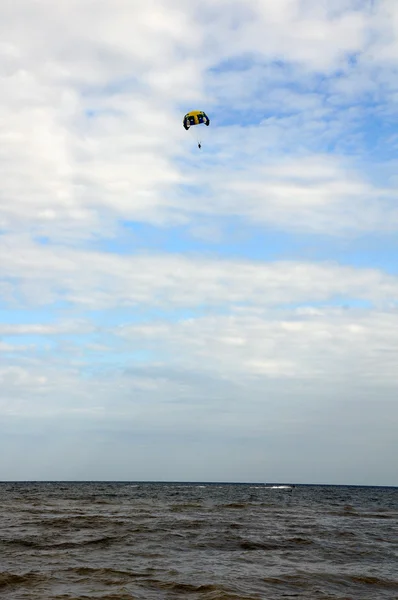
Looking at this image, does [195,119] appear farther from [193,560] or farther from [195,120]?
[193,560]

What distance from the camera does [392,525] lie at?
43.6 m

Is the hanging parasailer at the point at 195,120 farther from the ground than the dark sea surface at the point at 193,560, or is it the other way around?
the hanging parasailer at the point at 195,120

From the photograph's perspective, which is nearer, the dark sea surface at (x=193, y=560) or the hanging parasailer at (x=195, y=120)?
the dark sea surface at (x=193, y=560)

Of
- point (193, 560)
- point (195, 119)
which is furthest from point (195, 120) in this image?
point (193, 560)

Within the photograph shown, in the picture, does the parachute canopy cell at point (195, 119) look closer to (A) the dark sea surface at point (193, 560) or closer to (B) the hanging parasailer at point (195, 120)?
(B) the hanging parasailer at point (195, 120)

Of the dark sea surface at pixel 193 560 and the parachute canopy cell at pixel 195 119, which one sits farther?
the parachute canopy cell at pixel 195 119

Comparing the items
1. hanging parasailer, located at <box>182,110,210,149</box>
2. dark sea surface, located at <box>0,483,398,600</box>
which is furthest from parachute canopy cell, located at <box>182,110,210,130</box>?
dark sea surface, located at <box>0,483,398,600</box>

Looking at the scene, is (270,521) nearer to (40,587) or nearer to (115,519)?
(115,519)

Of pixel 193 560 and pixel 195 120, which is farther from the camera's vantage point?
pixel 195 120

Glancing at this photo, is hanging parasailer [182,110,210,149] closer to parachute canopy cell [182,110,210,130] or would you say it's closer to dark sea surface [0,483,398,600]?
parachute canopy cell [182,110,210,130]

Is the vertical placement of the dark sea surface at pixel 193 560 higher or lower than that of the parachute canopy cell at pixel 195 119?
lower

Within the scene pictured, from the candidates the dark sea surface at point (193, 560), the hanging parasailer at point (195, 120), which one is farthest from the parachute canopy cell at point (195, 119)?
the dark sea surface at point (193, 560)

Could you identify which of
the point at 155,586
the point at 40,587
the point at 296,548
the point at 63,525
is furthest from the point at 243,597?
the point at 63,525

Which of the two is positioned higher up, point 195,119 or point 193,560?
point 195,119
